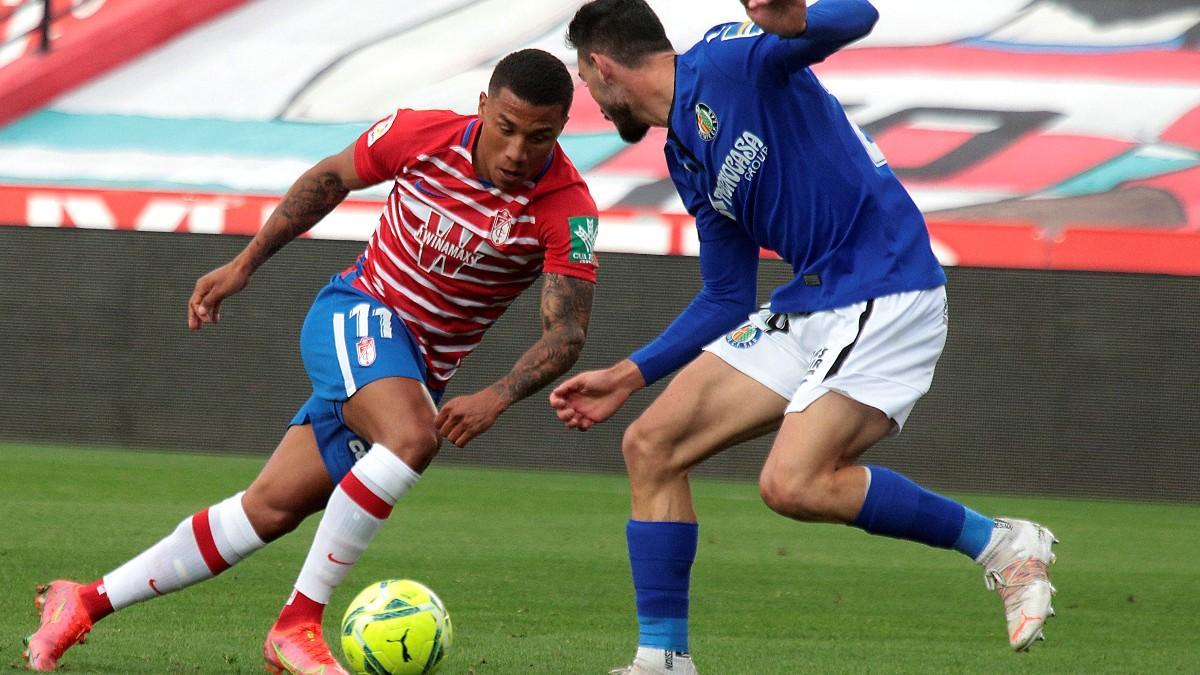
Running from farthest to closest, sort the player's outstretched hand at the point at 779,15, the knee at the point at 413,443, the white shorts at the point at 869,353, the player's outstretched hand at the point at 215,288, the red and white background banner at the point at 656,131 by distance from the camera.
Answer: the red and white background banner at the point at 656,131 < the player's outstretched hand at the point at 215,288 < the knee at the point at 413,443 < the white shorts at the point at 869,353 < the player's outstretched hand at the point at 779,15

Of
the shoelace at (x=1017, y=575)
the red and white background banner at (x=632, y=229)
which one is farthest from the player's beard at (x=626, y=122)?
the red and white background banner at (x=632, y=229)

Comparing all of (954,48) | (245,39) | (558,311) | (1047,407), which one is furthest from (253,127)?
(558,311)

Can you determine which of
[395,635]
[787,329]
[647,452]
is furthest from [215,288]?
[787,329]

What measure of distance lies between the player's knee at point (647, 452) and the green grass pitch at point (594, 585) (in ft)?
2.01

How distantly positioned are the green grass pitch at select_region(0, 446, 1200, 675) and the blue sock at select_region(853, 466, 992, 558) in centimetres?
78

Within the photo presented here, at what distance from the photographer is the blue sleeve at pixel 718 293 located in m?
4.04

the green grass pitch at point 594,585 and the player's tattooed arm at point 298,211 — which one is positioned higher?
the player's tattooed arm at point 298,211

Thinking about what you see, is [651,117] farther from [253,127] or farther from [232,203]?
[253,127]

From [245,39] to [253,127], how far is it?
38.4 inches

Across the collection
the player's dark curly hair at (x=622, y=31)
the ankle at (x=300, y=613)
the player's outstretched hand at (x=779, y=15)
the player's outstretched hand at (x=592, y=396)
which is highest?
the player's outstretched hand at (x=779, y=15)

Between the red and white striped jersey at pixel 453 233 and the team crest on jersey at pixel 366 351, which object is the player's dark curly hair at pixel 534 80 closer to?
the red and white striped jersey at pixel 453 233

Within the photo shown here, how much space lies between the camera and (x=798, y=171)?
3.67 meters

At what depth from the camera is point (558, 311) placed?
162 inches

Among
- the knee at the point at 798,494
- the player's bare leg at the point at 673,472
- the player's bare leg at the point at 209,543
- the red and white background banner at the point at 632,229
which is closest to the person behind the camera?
the knee at the point at 798,494
